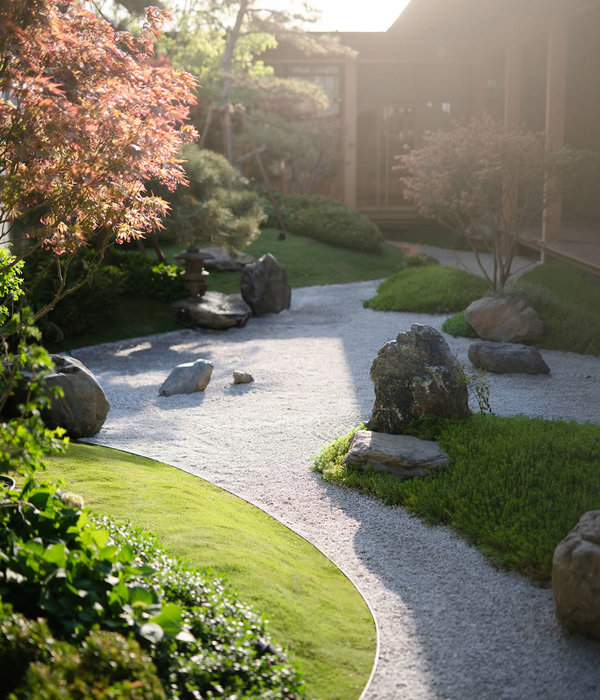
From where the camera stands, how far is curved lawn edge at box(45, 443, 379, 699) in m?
3.21

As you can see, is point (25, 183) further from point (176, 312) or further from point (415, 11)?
point (415, 11)

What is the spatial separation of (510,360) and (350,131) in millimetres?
16969

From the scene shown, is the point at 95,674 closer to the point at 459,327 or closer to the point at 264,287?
the point at 459,327

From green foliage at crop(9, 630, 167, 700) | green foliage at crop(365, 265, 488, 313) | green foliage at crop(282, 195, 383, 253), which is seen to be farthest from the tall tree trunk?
green foliage at crop(9, 630, 167, 700)

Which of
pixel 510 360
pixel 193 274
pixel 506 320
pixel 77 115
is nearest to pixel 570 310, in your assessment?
pixel 506 320

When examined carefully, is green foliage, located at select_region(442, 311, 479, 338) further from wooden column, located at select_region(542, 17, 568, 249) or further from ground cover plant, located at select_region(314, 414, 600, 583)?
wooden column, located at select_region(542, 17, 568, 249)

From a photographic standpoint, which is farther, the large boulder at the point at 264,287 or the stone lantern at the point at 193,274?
the large boulder at the point at 264,287

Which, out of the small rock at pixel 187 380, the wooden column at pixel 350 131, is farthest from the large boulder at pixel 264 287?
the wooden column at pixel 350 131

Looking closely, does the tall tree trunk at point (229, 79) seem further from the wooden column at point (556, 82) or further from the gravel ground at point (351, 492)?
the gravel ground at point (351, 492)

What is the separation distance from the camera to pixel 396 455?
5.34m

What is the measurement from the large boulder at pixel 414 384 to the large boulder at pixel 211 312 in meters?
5.10

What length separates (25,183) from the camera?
418 cm

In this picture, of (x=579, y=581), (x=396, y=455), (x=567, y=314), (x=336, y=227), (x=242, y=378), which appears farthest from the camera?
(x=336, y=227)

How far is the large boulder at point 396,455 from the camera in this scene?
526cm
